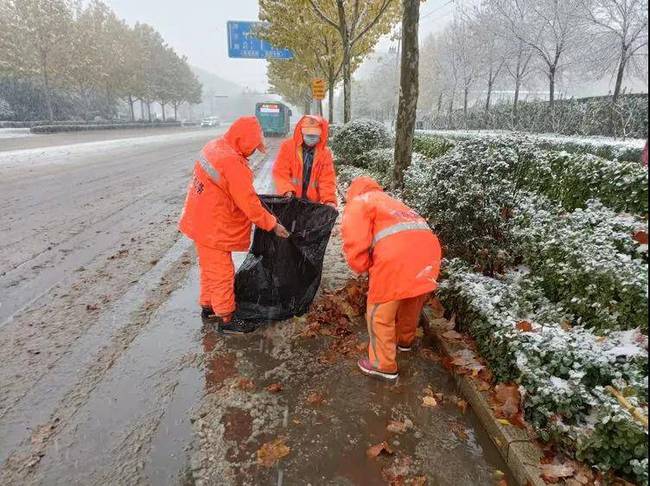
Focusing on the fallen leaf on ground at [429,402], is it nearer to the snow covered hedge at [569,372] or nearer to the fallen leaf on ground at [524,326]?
the snow covered hedge at [569,372]

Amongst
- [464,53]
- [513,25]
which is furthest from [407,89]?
[464,53]

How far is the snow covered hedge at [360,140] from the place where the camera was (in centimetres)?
1170

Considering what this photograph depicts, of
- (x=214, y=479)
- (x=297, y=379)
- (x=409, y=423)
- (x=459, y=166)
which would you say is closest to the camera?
(x=214, y=479)

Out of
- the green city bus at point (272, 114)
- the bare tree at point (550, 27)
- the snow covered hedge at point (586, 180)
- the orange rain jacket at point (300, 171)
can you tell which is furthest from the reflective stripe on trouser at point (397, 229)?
the green city bus at point (272, 114)

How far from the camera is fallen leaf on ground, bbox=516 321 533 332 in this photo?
113 inches

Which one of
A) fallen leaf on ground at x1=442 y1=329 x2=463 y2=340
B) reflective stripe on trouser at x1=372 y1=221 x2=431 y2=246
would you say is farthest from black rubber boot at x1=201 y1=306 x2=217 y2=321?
fallen leaf on ground at x1=442 y1=329 x2=463 y2=340

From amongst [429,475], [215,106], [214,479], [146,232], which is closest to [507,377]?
[429,475]

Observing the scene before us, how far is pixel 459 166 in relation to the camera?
427cm

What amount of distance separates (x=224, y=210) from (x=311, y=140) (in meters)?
1.49

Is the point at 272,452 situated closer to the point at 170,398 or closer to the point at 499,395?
the point at 170,398

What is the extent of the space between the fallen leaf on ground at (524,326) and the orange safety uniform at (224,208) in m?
2.00

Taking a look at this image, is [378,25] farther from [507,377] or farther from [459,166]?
[507,377]

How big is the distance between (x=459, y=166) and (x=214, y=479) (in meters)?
3.48

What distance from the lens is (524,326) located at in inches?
114
